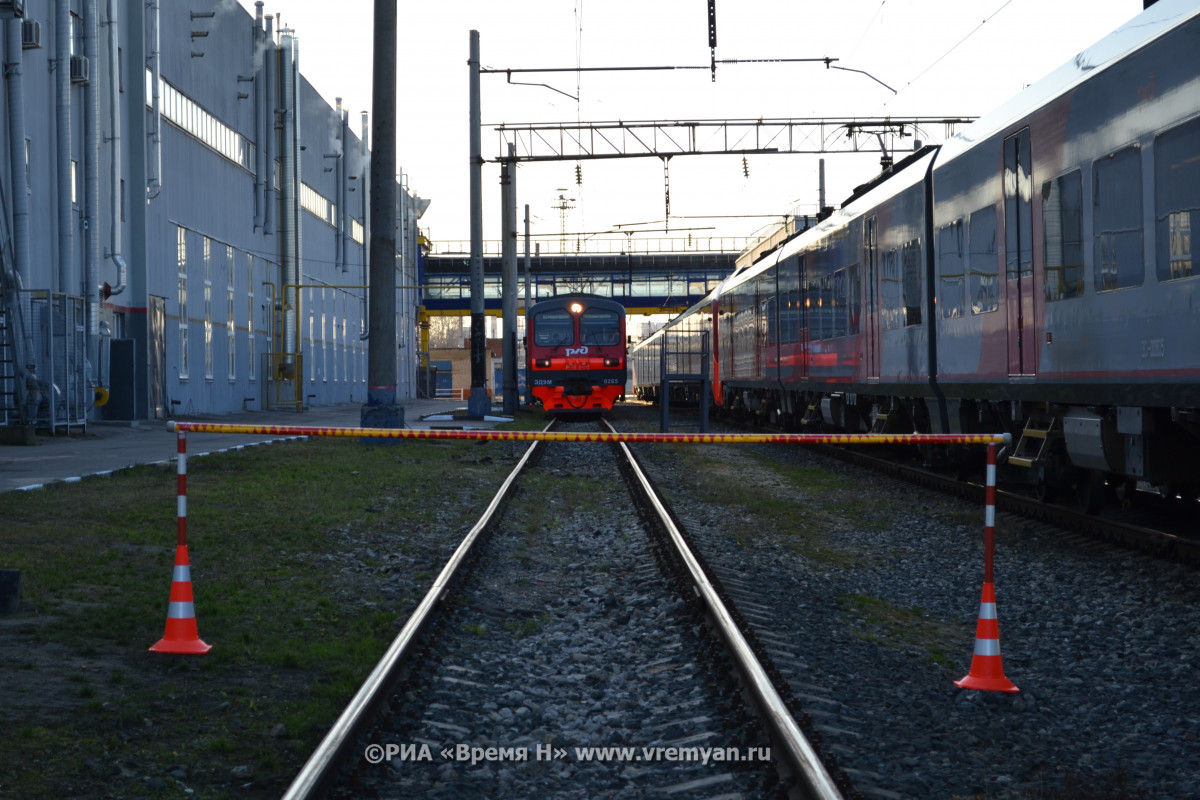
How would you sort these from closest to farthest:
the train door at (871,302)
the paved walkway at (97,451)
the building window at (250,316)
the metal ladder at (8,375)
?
the paved walkway at (97,451) < the train door at (871,302) < the metal ladder at (8,375) < the building window at (250,316)

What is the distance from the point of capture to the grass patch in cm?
458

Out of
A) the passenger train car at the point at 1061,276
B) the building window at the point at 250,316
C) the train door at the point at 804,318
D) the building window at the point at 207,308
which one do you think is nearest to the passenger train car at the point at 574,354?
the building window at the point at 207,308

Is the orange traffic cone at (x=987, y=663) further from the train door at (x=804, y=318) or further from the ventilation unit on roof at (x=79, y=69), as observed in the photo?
the ventilation unit on roof at (x=79, y=69)

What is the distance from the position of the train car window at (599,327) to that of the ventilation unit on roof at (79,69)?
13044 mm

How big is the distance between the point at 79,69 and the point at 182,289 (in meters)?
8.13

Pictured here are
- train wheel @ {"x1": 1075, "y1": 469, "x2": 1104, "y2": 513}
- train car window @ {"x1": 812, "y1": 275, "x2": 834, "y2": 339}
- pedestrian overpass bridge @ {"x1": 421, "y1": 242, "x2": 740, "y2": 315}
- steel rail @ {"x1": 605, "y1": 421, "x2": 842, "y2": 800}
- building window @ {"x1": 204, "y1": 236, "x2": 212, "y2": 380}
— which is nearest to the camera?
steel rail @ {"x1": 605, "y1": 421, "x2": 842, "y2": 800}

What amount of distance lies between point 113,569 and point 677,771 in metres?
5.29

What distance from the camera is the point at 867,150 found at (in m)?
30.1

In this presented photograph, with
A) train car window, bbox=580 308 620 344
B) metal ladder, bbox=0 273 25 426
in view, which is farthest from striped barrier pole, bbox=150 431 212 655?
train car window, bbox=580 308 620 344

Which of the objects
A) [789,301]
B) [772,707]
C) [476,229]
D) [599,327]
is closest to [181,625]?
[772,707]

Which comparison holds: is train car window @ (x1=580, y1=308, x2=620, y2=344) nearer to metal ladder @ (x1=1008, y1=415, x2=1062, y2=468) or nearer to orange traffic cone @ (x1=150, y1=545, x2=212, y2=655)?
metal ladder @ (x1=1008, y1=415, x2=1062, y2=468)

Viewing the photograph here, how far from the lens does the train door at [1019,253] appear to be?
10977 mm

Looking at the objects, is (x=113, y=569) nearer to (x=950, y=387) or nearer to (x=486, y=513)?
(x=486, y=513)

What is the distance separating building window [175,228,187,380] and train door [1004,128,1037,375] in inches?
1004
